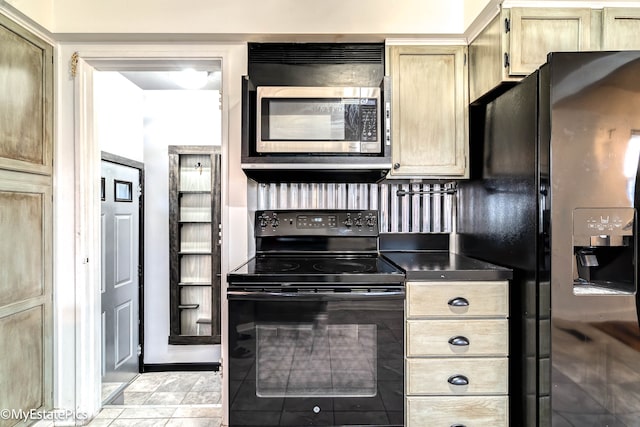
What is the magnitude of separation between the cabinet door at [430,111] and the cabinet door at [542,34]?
369 millimetres

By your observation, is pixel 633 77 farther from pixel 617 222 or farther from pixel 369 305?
pixel 369 305

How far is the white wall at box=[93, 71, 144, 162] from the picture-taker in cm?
254

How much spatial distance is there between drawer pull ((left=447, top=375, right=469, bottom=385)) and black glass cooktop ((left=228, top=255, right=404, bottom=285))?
0.49 metres

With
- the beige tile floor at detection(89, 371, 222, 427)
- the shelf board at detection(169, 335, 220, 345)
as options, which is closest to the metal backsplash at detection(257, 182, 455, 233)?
the beige tile floor at detection(89, 371, 222, 427)

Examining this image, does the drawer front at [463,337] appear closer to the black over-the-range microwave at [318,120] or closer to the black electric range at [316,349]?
the black electric range at [316,349]

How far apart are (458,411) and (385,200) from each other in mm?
1193

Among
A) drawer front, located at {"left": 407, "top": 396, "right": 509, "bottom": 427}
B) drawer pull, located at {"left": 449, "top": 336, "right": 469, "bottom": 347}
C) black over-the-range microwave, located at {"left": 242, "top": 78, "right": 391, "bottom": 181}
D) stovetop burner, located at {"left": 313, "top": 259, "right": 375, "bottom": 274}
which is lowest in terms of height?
drawer front, located at {"left": 407, "top": 396, "right": 509, "bottom": 427}

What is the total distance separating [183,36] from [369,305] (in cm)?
172

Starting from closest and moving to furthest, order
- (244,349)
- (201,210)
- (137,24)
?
1. (244,349)
2. (137,24)
3. (201,210)

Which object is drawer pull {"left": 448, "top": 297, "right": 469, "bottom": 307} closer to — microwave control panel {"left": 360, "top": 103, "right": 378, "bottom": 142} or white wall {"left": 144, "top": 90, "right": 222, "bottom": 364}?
microwave control panel {"left": 360, "top": 103, "right": 378, "bottom": 142}

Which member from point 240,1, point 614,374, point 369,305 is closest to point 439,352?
point 369,305

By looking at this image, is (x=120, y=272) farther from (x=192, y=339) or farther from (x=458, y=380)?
(x=458, y=380)

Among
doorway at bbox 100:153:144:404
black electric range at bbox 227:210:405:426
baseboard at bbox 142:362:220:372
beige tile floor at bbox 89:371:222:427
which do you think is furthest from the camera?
baseboard at bbox 142:362:220:372

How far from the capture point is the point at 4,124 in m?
1.70
